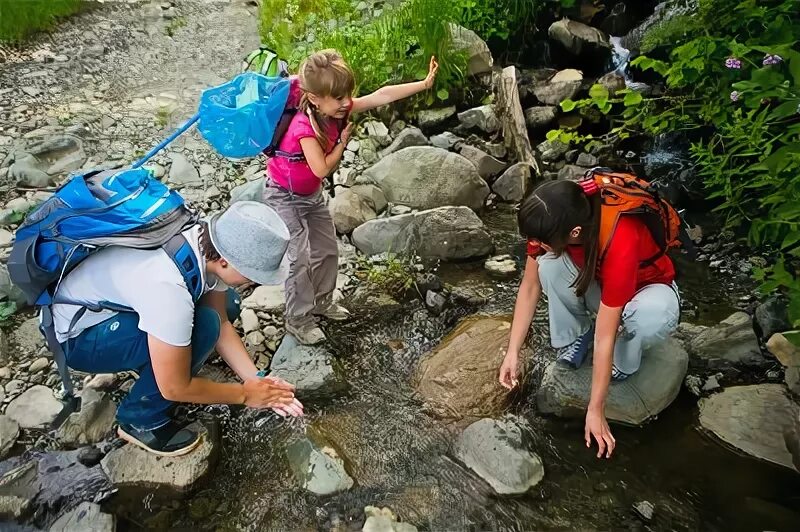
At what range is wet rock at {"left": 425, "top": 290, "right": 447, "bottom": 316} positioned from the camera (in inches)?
148

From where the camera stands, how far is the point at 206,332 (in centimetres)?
258

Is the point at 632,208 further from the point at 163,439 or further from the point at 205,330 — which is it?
the point at 163,439

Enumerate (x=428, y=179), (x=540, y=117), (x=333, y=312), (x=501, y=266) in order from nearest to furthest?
(x=333, y=312)
(x=501, y=266)
(x=428, y=179)
(x=540, y=117)

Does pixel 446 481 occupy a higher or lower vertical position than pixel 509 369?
lower

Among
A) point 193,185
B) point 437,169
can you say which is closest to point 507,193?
point 437,169

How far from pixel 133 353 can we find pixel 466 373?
1661 millimetres

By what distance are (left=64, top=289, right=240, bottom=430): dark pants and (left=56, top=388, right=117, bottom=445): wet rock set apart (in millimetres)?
215

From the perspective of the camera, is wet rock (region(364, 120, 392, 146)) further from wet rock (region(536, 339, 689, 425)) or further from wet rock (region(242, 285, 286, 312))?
wet rock (region(536, 339, 689, 425))

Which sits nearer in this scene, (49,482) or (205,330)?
(205,330)

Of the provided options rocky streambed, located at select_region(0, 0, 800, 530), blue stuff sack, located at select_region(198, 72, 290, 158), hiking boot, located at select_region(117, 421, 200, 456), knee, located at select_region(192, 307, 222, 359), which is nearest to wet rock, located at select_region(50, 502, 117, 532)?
rocky streambed, located at select_region(0, 0, 800, 530)

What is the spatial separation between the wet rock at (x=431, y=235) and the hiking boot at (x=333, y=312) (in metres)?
0.60

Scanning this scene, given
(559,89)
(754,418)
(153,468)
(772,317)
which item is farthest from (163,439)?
(559,89)

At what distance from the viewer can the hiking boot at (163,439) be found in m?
2.73

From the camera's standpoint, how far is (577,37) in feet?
21.0
